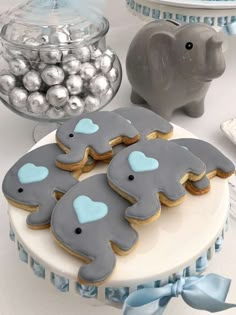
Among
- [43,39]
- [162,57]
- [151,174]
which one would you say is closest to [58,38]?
[43,39]

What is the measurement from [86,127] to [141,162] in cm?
8

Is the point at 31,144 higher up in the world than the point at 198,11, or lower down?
lower down

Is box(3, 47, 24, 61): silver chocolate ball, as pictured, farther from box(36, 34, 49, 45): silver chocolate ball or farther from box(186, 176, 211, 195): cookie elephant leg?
box(186, 176, 211, 195): cookie elephant leg

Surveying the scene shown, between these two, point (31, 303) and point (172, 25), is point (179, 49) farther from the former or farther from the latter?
point (31, 303)

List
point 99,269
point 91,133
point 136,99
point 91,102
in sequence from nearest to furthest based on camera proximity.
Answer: point 99,269, point 91,133, point 91,102, point 136,99

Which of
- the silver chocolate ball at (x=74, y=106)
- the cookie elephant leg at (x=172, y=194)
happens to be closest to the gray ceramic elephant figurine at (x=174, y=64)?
the silver chocolate ball at (x=74, y=106)

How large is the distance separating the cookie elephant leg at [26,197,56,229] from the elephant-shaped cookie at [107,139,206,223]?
5 cm

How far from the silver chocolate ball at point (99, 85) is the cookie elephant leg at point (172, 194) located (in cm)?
19

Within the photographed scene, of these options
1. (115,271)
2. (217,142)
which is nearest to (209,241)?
(115,271)

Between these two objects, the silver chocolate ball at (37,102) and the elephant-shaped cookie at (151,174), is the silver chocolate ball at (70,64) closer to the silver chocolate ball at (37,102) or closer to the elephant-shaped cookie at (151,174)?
the silver chocolate ball at (37,102)

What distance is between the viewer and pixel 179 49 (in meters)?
0.56

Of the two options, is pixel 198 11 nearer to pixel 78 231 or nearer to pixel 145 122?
pixel 145 122

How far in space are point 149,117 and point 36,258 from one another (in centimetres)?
18

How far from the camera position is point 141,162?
0.41 m
